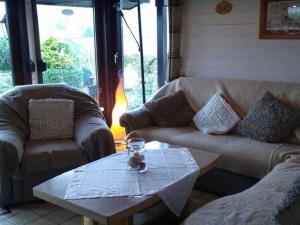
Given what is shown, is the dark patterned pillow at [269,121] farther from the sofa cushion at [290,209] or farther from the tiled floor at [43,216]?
the sofa cushion at [290,209]

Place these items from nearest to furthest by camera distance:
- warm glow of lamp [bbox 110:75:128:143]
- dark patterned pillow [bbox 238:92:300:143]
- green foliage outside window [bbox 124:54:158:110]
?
dark patterned pillow [bbox 238:92:300:143] → warm glow of lamp [bbox 110:75:128:143] → green foliage outside window [bbox 124:54:158:110]

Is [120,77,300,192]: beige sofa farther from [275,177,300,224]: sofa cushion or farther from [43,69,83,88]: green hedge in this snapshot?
[275,177,300,224]: sofa cushion

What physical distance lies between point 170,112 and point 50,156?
1.25m

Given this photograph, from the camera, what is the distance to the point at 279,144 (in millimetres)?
2756

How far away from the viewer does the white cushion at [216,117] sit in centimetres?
314

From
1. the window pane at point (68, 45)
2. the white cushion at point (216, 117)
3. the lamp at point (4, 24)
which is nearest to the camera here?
the white cushion at point (216, 117)

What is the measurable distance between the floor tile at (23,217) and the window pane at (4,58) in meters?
1.49

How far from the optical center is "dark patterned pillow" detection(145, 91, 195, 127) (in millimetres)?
3420

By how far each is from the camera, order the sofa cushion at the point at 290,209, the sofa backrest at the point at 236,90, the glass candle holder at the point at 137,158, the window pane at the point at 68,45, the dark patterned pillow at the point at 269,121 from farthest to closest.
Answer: the window pane at the point at 68,45 → the sofa backrest at the point at 236,90 → the dark patterned pillow at the point at 269,121 → the glass candle holder at the point at 137,158 → the sofa cushion at the point at 290,209

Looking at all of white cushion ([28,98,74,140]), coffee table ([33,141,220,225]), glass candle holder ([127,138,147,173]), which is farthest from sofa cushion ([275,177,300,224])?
white cushion ([28,98,74,140])

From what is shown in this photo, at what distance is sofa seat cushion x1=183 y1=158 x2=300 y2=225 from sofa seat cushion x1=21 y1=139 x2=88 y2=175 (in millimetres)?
1445

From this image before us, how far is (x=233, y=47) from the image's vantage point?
3.62m

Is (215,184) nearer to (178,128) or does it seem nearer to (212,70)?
(178,128)

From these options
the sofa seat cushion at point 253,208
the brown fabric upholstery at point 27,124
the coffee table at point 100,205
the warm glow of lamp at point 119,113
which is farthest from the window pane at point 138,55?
the sofa seat cushion at point 253,208
